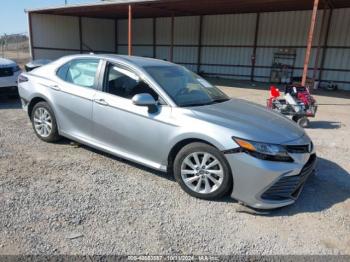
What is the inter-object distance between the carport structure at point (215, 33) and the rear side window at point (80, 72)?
31.4ft

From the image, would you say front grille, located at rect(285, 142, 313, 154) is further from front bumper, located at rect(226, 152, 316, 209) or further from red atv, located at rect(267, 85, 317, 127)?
red atv, located at rect(267, 85, 317, 127)

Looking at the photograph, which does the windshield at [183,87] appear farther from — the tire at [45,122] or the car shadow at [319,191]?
the tire at [45,122]

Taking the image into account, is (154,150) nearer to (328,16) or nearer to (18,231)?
(18,231)

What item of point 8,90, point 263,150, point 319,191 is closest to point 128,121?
point 263,150

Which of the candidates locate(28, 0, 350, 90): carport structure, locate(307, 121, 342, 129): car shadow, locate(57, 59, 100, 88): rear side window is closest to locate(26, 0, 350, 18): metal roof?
locate(28, 0, 350, 90): carport structure

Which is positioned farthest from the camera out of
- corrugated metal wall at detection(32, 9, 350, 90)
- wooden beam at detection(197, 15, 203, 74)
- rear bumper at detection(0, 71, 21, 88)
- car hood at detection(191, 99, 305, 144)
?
wooden beam at detection(197, 15, 203, 74)

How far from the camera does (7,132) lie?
5.89 metres

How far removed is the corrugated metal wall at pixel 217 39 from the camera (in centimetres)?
1617

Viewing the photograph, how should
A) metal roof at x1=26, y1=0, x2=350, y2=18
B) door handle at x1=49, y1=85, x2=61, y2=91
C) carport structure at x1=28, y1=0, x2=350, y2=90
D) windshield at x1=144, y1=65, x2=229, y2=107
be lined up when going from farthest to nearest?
1. carport structure at x1=28, y1=0, x2=350, y2=90
2. metal roof at x1=26, y1=0, x2=350, y2=18
3. door handle at x1=49, y1=85, x2=61, y2=91
4. windshield at x1=144, y1=65, x2=229, y2=107

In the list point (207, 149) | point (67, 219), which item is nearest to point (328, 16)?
point (207, 149)

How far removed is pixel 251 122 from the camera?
357cm

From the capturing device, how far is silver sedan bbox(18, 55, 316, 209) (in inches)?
128

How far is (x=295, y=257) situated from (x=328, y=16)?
16.3 m

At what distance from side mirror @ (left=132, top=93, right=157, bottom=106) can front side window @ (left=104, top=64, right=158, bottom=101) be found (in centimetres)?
18
